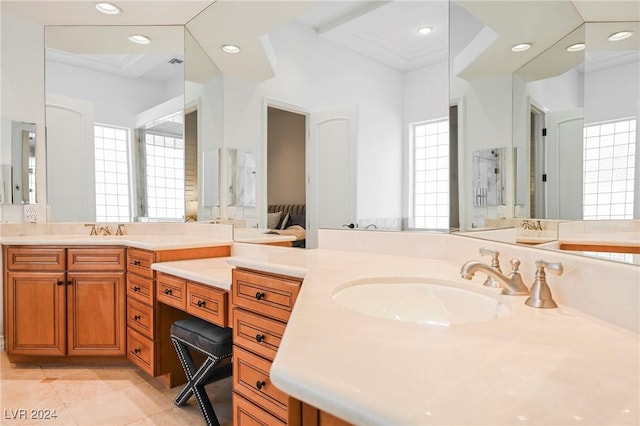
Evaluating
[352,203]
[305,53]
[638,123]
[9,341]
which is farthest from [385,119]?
[9,341]

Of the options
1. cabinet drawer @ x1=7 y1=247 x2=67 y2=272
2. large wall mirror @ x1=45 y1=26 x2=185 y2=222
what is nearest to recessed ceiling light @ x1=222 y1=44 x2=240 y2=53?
large wall mirror @ x1=45 y1=26 x2=185 y2=222

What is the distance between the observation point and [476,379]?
0.50m

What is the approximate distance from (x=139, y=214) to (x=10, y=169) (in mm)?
1005

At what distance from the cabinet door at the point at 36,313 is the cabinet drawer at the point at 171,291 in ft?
2.99

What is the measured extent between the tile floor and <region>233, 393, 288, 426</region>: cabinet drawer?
461mm

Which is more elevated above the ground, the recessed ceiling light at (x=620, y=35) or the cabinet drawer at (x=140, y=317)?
the recessed ceiling light at (x=620, y=35)

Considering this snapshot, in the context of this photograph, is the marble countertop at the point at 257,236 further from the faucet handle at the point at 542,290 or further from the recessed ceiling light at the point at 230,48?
the faucet handle at the point at 542,290

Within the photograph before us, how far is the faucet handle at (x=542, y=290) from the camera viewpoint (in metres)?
0.86

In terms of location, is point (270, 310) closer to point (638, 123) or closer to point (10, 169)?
point (638, 123)

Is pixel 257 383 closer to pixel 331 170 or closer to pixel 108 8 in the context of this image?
pixel 331 170

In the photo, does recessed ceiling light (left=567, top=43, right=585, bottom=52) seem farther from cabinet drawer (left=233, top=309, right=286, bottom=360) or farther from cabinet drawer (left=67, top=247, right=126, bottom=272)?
cabinet drawer (left=67, top=247, right=126, bottom=272)

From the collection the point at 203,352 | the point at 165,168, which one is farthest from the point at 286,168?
the point at 165,168

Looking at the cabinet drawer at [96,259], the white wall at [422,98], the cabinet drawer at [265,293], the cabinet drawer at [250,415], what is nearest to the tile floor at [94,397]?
the cabinet drawer at [250,415]

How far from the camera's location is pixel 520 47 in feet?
4.07
